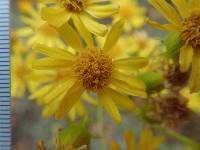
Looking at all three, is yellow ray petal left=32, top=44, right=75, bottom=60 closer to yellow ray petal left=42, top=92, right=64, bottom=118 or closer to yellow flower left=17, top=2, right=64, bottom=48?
yellow ray petal left=42, top=92, right=64, bottom=118

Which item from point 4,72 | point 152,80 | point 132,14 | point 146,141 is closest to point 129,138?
point 146,141

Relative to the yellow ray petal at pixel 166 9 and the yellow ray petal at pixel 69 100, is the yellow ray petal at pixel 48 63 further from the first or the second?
the yellow ray petal at pixel 166 9

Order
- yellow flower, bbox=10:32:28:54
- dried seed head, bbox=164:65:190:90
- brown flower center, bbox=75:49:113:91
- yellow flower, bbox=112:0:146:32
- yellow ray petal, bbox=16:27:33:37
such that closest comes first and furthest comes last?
brown flower center, bbox=75:49:113:91, dried seed head, bbox=164:65:190:90, yellow flower, bbox=10:32:28:54, yellow ray petal, bbox=16:27:33:37, yellow flower, bbox=112:0:146:32

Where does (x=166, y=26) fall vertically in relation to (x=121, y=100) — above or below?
above

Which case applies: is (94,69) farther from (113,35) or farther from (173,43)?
(173,43)

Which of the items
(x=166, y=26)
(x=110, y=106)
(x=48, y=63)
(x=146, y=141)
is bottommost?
(x=146, y=141)

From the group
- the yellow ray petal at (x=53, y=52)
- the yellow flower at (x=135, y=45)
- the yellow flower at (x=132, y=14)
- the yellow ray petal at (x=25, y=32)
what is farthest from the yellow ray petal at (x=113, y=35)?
the yellow flower at (x=132, y=14)

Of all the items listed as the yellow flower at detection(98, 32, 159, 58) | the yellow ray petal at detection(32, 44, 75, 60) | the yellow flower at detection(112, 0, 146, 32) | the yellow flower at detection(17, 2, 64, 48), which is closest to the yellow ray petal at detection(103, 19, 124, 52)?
the yellow ray petal at detection(32, 44, 75, 60)
